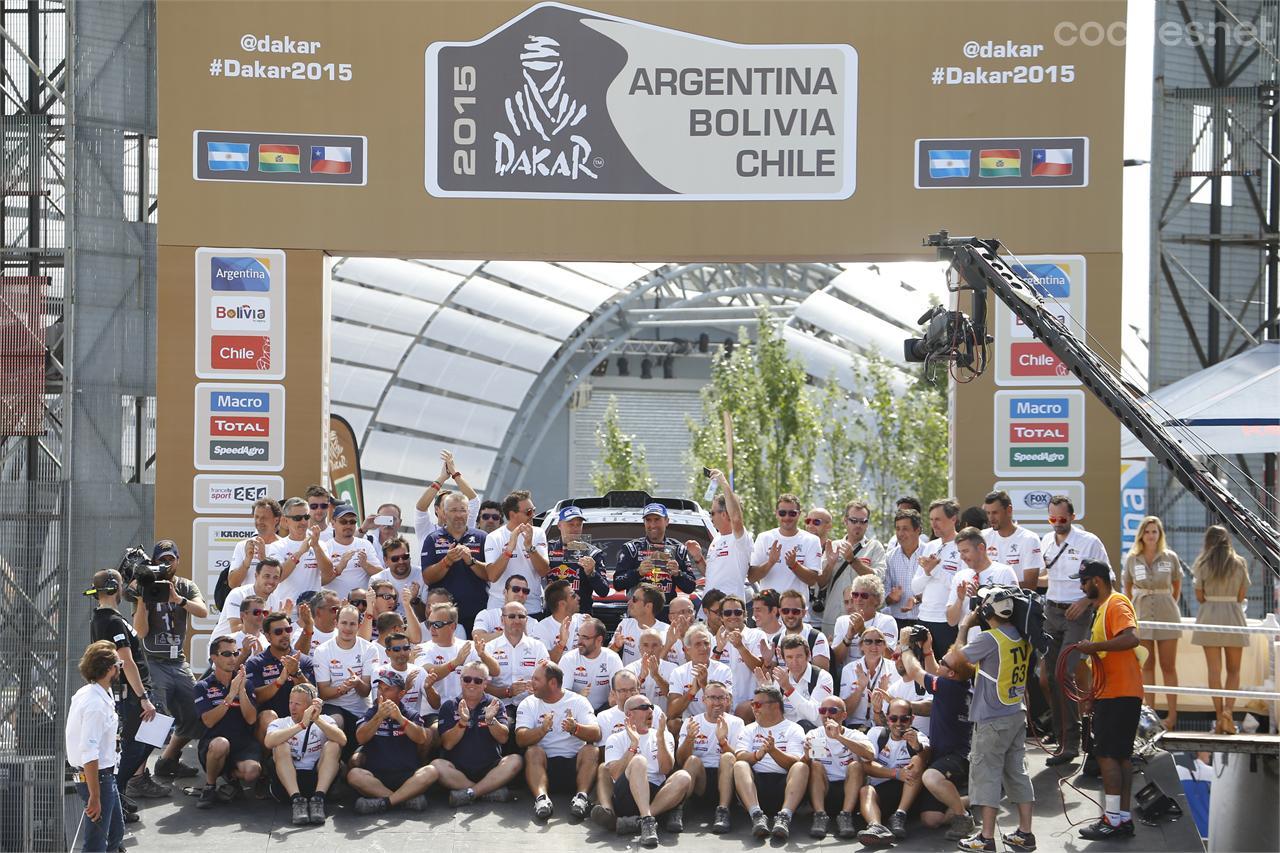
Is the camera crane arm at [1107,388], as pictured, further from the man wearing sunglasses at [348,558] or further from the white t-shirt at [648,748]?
the man wearing sunglasses at [348,558]

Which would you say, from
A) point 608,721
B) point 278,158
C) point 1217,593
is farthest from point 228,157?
point 1217,593

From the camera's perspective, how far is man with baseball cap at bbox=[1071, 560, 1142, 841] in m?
9.69

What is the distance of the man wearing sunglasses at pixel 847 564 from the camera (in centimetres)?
1194

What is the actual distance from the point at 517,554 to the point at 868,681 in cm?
311

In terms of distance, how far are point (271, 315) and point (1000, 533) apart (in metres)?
6.96

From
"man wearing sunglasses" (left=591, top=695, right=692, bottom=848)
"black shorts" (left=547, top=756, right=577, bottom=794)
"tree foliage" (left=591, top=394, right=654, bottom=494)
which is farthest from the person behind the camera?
"tree foliage" (left=591, top=394, right=654, bottom=494)

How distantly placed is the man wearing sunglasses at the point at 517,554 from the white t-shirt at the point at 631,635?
0.90 meters

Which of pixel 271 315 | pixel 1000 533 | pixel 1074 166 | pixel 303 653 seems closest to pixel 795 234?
pixel 1074 166

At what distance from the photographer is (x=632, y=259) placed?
539 inches

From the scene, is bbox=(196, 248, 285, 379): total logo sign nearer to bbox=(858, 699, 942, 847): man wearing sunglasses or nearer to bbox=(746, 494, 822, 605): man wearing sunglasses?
bbox=(746, 494, 822, 605): man wearing sunglasses

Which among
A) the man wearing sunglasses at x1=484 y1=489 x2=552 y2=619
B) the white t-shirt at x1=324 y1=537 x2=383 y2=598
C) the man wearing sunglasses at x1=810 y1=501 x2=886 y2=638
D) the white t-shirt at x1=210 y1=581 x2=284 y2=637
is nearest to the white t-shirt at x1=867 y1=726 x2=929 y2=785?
the man wearing sunglasses at x1=810 y1=501 x2=886 y2=638

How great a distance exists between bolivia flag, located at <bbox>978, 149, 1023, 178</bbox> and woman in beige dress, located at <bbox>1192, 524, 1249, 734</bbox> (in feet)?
13.7

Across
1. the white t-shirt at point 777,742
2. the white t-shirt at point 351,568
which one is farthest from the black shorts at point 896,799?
the white t-shirt at point 351,568

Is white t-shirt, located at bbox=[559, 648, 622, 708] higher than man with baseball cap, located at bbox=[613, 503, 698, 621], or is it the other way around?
man with baseball cap, located at bbox=[613, 503, 698, 621]
